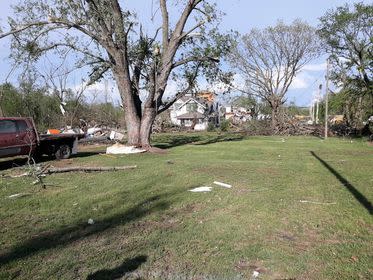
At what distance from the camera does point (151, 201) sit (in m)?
7.95

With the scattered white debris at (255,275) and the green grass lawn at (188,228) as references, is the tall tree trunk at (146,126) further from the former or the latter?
the scattered white debris at (255,275)

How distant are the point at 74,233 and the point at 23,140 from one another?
29.1ft

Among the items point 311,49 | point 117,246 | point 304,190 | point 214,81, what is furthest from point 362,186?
point 311,49

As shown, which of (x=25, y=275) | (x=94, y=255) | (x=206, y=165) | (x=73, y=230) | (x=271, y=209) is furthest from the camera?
(x=206, y=165)

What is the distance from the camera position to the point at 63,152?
16391 millimetres

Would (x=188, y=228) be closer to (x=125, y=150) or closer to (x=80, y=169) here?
(x=80, y=169)

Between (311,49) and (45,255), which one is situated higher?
(311,49)

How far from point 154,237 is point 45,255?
1494mm

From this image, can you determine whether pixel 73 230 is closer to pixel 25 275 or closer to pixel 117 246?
pixel 117 246

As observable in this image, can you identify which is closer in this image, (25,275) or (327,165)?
(25,275)


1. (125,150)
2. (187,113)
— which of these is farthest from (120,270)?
(187,113)

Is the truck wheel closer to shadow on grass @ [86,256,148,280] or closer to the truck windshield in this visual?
the truck windshield

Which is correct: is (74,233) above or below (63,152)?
below

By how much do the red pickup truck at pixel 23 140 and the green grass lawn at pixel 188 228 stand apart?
3.03 meters
